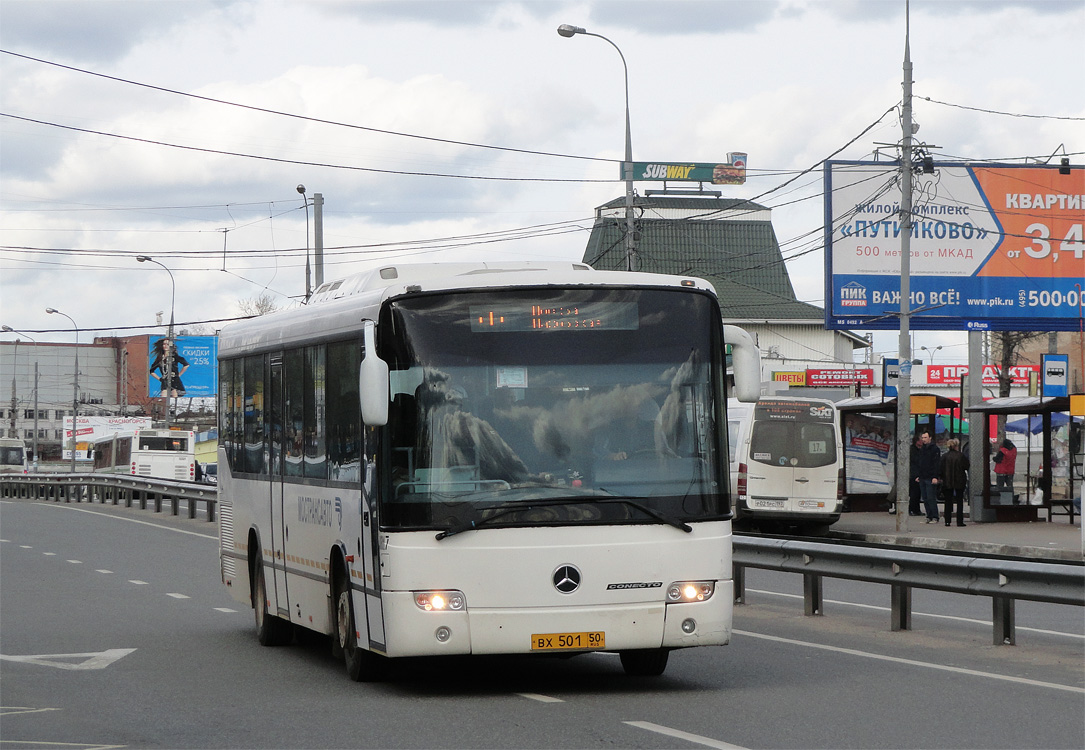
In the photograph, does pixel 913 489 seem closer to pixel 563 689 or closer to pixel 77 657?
pixel 77 657

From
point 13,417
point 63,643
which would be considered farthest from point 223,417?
point 13,417

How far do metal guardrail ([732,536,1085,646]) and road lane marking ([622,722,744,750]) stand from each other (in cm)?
426

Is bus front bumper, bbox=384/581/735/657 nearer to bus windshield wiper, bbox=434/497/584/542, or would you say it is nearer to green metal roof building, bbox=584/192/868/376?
bus windshield wiper, bbox=434/497/584/542

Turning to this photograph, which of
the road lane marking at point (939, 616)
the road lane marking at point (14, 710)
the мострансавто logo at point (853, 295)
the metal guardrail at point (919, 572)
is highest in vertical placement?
the мострансавто logo at point (853, 295)

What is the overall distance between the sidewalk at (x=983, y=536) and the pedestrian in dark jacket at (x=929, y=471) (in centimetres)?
35

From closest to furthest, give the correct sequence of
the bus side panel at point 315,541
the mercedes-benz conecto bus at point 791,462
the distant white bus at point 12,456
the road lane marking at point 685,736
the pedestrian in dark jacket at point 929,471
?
the road lane marking at point 685,736, the bus side panel at point 315,541, the mercedes-benz conecto bus at point 791,462, the pedestrian in dark jacket at point 929,471, the distant white bus at point 12,456

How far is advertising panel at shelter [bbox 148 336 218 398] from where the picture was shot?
5916 centimetres

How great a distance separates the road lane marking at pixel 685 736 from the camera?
8039 mm

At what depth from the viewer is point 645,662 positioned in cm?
1084

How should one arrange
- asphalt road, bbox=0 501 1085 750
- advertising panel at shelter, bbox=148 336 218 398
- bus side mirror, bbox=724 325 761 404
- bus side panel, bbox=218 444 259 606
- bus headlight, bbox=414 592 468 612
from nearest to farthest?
asphalt road, bbox=0 501 1085 750
bus headlight, bbox=414 592 468 612
bus side mirror, bbox=724 325 761 404
bus side panel, bbox=218 444 259 606
advertising panel at shelter, bbox=148 336 218 398

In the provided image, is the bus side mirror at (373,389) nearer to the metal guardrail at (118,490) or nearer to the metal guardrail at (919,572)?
the metal guardrail at (919,572)

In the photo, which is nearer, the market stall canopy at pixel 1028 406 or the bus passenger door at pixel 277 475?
the bus passenger door at pixel 277 475

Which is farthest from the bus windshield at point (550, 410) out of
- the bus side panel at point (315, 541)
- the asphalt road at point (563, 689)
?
the asphalt road at point (563, 689)

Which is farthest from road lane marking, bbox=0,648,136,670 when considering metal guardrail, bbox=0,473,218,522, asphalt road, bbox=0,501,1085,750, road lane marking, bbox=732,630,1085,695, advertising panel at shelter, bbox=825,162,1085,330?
advertising panel at shelter, bbox=825,162,1085,330
